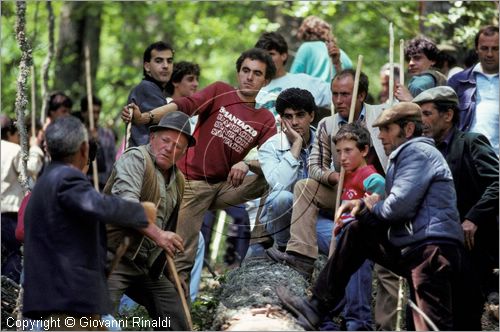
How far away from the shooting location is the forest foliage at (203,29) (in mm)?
14594

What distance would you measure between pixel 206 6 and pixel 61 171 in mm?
17047

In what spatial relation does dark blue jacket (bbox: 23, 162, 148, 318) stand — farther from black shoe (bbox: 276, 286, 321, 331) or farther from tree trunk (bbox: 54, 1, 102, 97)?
tree trunk (bbox: 54, 1, 102, 97)

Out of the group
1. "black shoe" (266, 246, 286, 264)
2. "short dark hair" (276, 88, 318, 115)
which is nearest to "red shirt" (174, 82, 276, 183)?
"short dark hair" (276, 88, 318, 115)

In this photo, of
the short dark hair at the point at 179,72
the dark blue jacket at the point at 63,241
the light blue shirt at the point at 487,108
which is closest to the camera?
the dark blue jacket at the point at 63,241

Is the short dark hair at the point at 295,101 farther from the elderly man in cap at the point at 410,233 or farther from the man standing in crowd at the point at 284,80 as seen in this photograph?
the elderly man in cap at the point at 410,233

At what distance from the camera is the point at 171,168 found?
335 inches

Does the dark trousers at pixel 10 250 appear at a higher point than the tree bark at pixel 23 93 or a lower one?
lower

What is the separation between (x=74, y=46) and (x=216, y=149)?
37.0 feet

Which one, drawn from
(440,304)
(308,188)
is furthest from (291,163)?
(440,304)

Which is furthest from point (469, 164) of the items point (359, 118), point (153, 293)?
point (153, 293)

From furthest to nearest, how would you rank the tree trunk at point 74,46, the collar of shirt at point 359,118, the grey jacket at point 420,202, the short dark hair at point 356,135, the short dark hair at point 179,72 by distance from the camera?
the tree trunk at point 74,46 < the short dark hair at point 179,72 < the collar of shirt at point 359,118 < the short dark hair at point 356,135 < the grey jacket at point 420,202

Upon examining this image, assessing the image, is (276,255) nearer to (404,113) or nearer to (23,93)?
(404,113)

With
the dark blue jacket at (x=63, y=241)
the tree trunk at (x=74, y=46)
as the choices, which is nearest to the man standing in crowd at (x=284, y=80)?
the dark blue jacket at (x=63, y=241)

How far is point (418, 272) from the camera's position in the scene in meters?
7.59
